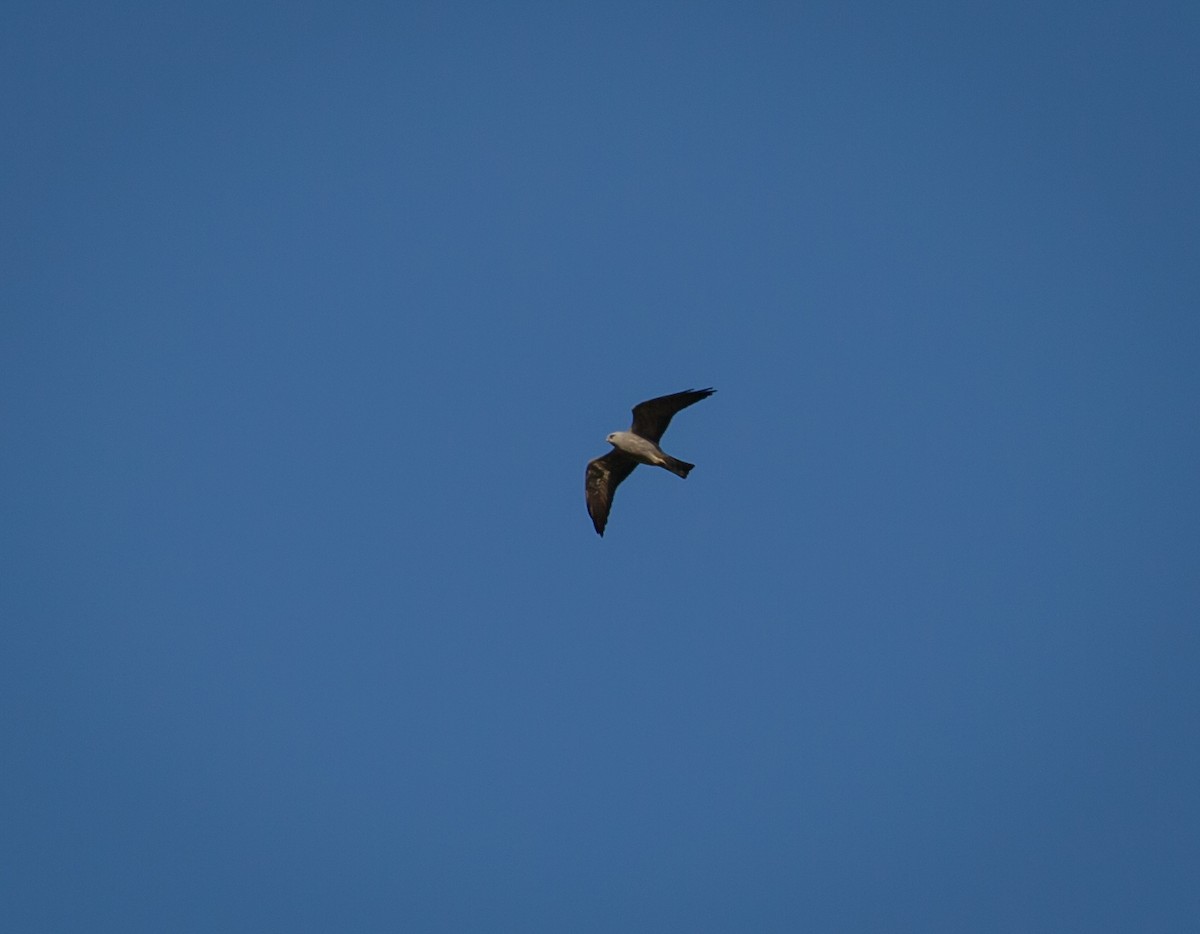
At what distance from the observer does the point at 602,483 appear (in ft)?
75.5

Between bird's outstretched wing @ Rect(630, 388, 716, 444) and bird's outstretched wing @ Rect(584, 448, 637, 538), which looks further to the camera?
bird's outstretched wing @ Rect(584, 448, 637, 538)

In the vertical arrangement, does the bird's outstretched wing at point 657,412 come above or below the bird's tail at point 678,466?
above

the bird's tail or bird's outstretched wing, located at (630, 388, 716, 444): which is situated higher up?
bird's outstretched wing, located at (630, 388, 716, 444)

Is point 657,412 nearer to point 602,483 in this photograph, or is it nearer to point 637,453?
point 637,453

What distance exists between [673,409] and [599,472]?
6.77 ft

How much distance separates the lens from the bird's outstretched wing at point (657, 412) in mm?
21391

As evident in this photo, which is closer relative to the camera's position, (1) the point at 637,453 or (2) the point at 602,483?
(1) the point at 637,453

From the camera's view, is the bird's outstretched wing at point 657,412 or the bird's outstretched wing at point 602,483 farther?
the bird's outstretched wing at point 602,483

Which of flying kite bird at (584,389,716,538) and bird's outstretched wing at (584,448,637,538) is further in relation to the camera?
bird's outstretched wing at (584,448,637,538)

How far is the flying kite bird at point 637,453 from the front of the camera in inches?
848

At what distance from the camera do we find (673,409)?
21.7 metres

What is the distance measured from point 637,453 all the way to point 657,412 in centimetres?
76

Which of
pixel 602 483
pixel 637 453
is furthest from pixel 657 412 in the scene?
pixel 602 483

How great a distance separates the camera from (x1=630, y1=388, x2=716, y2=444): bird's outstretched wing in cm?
2139
